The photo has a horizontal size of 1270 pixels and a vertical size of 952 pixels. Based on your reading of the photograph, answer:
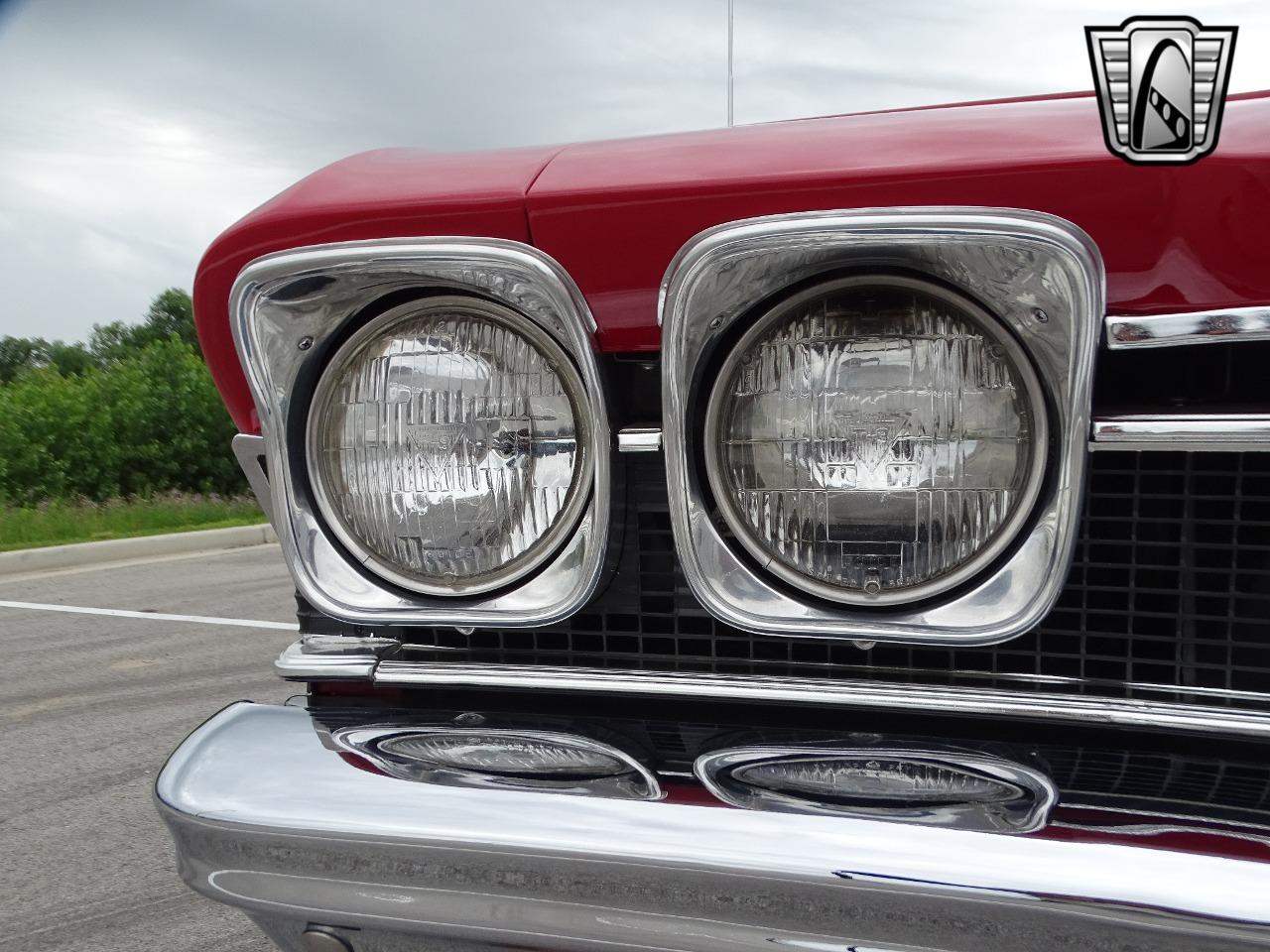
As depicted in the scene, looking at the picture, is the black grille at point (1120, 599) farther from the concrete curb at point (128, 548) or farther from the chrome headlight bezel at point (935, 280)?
the concrete curb at point (128, 548)

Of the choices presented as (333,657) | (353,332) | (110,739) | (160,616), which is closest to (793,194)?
(353,332)

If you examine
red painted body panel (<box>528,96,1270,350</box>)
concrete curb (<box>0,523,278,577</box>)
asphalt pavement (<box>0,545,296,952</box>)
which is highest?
red painted body panel (<box>528,96,1270,350</box>)

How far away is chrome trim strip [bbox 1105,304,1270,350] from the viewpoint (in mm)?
844

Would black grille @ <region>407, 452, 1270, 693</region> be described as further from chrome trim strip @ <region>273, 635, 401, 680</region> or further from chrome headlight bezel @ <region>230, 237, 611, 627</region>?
chrome trim strip @ <region>273, 635, 401, 680</region>

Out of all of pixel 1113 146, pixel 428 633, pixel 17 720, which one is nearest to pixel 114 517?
pixel 17 720

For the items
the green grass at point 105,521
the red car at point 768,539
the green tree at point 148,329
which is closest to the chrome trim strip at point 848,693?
the red car at point 768,539

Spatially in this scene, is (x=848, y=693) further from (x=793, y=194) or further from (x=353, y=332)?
(x=353, y=332)

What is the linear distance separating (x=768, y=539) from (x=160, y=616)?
499 cm

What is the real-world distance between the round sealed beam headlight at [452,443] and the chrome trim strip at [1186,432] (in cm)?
47

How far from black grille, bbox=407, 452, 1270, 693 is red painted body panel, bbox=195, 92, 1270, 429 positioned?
194mm

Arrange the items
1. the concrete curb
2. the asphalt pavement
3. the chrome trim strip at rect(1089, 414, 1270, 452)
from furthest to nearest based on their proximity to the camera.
→ the concrete curb < the asphalt pavement < the chrome trim strip at rect(1089, 414, 1270, 452)

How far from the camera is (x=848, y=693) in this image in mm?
1019

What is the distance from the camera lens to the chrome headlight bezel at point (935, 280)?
85cm

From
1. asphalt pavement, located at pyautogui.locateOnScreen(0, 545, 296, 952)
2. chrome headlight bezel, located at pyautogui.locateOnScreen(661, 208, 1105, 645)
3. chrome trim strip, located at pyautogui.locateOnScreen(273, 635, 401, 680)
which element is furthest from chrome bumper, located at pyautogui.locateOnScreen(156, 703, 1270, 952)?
asphalt pavement, located at pyautogui.locateOnScreen(0, 545, 296, 952)
